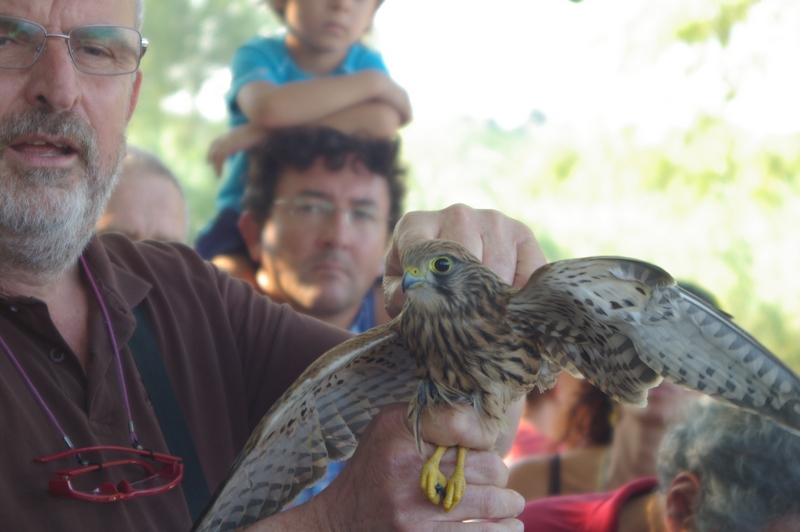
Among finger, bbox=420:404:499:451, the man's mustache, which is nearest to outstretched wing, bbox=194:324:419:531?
finger, bbox=420:404:499:451

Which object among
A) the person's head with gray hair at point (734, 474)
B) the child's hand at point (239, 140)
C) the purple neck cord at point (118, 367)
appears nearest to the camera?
the purple neck cord at point (118, 367)

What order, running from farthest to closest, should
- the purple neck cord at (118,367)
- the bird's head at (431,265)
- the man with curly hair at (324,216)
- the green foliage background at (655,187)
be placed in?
the green foliage background at (655,187), the man with curly hair at (324,216), the bird's head at (431,265), the purple neck cord at (118,367)

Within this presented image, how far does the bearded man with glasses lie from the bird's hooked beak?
188 mm

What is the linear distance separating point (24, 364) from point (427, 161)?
6037 mm

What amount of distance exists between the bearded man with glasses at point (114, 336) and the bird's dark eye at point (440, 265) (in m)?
0.17

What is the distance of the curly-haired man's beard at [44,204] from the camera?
195 cm

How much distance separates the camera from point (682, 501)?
8.89 feet

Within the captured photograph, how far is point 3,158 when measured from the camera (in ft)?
6.42

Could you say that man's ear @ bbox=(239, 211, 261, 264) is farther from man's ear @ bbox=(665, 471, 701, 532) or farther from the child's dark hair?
man's ear @ bbox=(665, 471, 701, 532)

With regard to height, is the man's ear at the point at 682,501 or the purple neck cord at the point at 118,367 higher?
the purple neck cord at the point at 118,367

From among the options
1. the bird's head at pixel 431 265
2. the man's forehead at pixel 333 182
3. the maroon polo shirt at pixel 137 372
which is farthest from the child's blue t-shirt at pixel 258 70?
the bird's head at pixel 431 265

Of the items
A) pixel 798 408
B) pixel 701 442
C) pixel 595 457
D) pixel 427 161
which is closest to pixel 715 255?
pixel 427 161

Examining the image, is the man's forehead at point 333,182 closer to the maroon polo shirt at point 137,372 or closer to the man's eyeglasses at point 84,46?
the maroon polo shirt at point 137,372

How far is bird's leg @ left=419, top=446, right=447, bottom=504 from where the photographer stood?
67.6 inches
